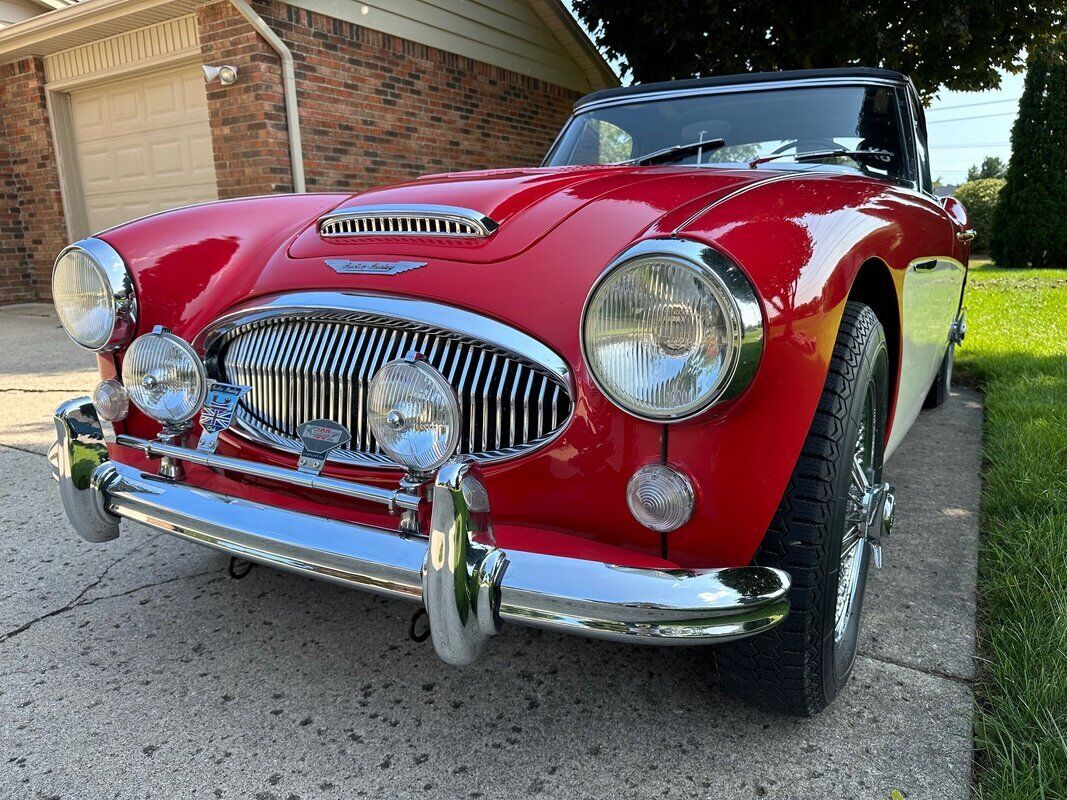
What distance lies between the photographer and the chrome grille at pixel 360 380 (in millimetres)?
1501

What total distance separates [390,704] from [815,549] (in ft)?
3.12

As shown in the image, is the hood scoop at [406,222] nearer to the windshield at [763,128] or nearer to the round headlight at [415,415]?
the round headlight at [415,415]

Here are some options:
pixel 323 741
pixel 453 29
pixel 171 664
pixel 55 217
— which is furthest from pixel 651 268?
pixel 55 217

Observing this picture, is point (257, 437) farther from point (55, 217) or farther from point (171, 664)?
point (55, 217)

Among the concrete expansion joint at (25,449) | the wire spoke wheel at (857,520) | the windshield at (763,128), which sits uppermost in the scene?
the windshield at (763,128)

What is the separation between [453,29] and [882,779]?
27.0ft

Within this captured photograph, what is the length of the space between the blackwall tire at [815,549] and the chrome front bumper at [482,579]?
11 centimetres

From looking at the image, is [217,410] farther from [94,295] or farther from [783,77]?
[783,77]

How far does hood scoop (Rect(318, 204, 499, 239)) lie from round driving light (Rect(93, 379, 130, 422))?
0.64 m

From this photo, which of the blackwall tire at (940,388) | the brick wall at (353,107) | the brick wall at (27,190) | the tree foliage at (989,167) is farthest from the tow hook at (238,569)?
the tree foliage at (989,167)

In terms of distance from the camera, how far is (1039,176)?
13578 millimetres

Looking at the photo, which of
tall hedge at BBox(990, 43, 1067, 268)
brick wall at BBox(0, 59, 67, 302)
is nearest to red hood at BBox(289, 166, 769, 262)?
brick wall at BBox(0, 59, 67, 302)

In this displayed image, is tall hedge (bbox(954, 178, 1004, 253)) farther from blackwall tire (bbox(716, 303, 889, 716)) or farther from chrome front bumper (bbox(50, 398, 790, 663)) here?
chrome front bumper (bbox(50, 398, 790, 663))

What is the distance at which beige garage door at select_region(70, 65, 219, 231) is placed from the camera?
709cm
